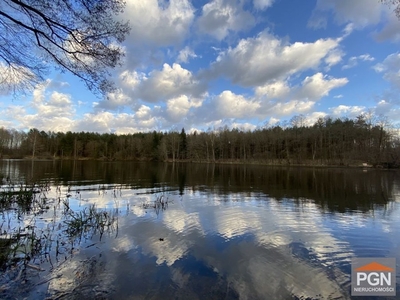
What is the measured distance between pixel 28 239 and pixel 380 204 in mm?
18725

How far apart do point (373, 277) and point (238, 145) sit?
284 feet

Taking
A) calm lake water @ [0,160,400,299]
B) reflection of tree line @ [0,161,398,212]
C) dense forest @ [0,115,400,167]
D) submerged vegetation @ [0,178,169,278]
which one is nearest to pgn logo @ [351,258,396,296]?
calm lake water @ [0,160,400,299]

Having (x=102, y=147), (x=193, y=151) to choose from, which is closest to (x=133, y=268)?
(x=193, y=151)

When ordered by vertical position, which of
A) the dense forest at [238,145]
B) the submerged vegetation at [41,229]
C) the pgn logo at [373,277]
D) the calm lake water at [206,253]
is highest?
the dense forest at [238,145]

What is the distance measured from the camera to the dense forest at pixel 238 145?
67.5m

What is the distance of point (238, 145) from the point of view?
92.2 meters

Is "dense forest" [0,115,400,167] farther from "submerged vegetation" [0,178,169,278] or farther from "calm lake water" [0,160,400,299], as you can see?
"submerged vegetation" [0,178,169,278]

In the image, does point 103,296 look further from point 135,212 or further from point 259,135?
point 259,135

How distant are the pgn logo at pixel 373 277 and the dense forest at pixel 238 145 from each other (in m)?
65.1

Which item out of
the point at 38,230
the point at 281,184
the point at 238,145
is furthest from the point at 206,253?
the point at 238,145

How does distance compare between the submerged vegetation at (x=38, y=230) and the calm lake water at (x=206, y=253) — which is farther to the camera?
the submerged vegetation at (x=38, y=230)

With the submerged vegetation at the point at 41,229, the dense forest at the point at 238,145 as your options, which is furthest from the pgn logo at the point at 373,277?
the dense forest at the point at 238,145

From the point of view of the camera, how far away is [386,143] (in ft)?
212

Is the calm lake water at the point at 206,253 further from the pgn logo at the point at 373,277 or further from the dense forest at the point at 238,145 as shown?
the dense forest at the point at 238,145
